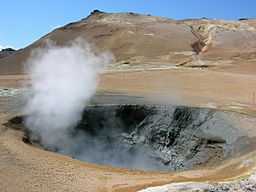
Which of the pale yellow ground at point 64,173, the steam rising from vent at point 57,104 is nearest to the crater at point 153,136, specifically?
the steam rising from vent at point 57,104

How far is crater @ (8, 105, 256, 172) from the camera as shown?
47.4 feet

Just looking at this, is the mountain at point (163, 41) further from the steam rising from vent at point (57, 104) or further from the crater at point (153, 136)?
the crater at point (153, 136)

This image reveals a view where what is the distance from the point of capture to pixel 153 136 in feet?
53.7

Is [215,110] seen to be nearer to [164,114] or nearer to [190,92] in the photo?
[164,114]

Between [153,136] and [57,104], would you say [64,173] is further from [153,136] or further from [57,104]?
[153,136]

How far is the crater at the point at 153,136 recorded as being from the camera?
14.4 metres

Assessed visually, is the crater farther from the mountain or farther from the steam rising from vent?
the mountain

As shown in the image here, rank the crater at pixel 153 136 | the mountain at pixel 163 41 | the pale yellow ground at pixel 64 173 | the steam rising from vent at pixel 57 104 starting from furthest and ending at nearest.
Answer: the mountain at pixel 163 41, the crater at pixel 153 136, the steam rising from vent at pixel 57 104, the pale yellow ground at pixel 64 173

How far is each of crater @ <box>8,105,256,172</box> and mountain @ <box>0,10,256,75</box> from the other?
21.9m

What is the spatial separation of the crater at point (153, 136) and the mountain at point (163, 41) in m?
21.9

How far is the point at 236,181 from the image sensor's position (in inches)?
351

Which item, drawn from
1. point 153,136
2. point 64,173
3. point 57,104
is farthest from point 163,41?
point 64,173

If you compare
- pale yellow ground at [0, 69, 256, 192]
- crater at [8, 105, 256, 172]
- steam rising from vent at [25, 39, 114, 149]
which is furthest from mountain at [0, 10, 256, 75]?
pale yellow ground at [0, 69, 256, 192]

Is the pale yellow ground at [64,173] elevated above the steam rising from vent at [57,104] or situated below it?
below
